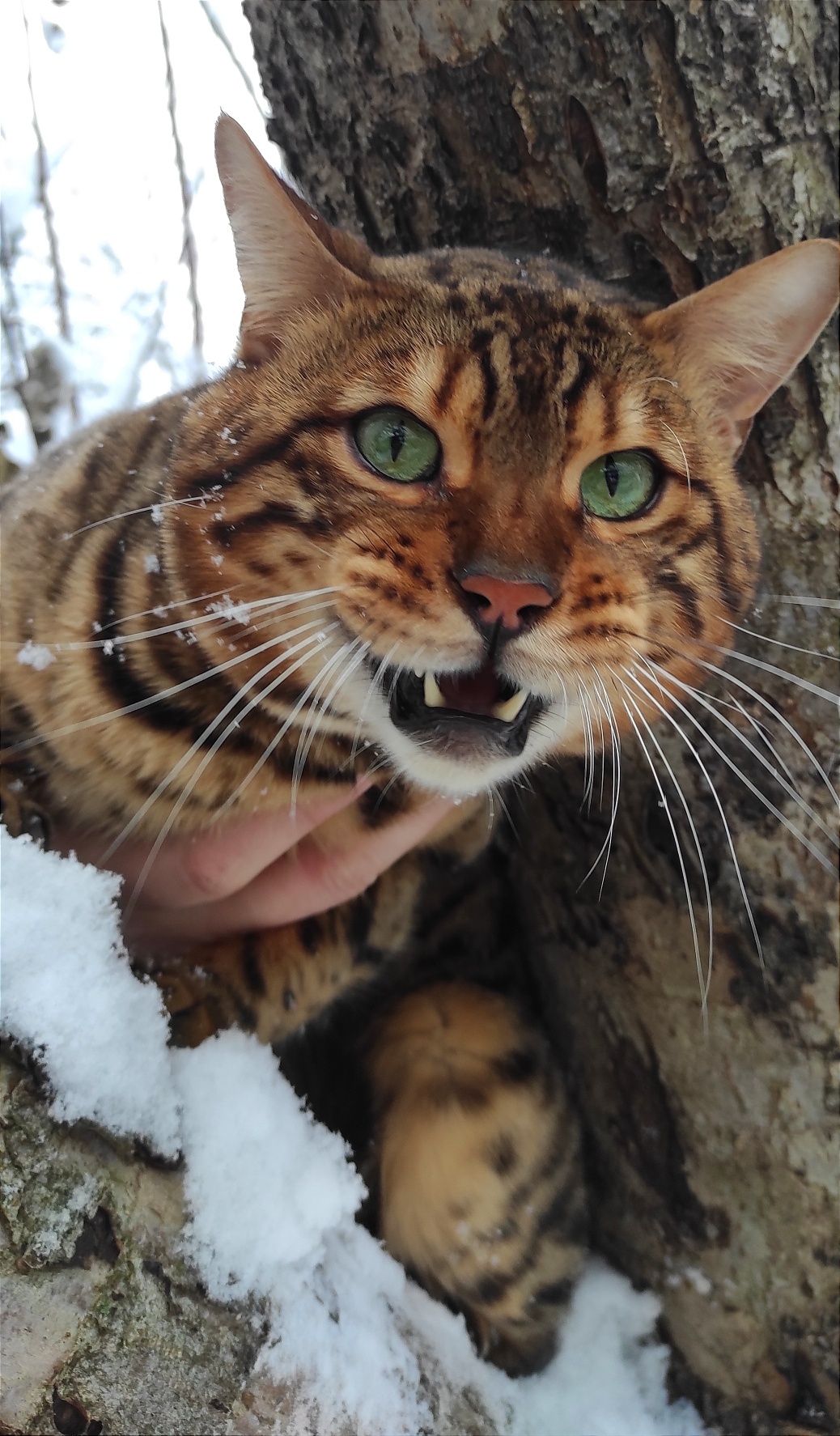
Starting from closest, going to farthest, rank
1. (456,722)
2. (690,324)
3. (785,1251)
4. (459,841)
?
(456,722), (690,324), (785,1251), (459,841)

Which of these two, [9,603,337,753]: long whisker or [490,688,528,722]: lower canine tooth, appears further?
[9,603,337,753]: long whisker

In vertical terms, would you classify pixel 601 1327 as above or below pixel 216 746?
below

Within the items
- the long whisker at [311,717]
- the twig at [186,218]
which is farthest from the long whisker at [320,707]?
the twig at [186,218]

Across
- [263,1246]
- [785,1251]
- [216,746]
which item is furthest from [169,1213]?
[785,1251]

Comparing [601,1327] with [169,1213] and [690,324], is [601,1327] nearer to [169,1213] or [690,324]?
[169,1213]

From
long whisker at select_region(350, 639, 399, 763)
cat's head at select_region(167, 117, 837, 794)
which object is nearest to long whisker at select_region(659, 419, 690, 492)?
cat's head at select_region(167, 117, 837, 794)

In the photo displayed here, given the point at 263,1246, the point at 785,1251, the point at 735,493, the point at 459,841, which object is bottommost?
the point at 785,1251

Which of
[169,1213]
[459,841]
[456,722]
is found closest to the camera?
[169,1213]

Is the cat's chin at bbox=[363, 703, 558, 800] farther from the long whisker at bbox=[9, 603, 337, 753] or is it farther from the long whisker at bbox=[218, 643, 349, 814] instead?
the long whisker at bbox=[9, 603, 337, 753]
